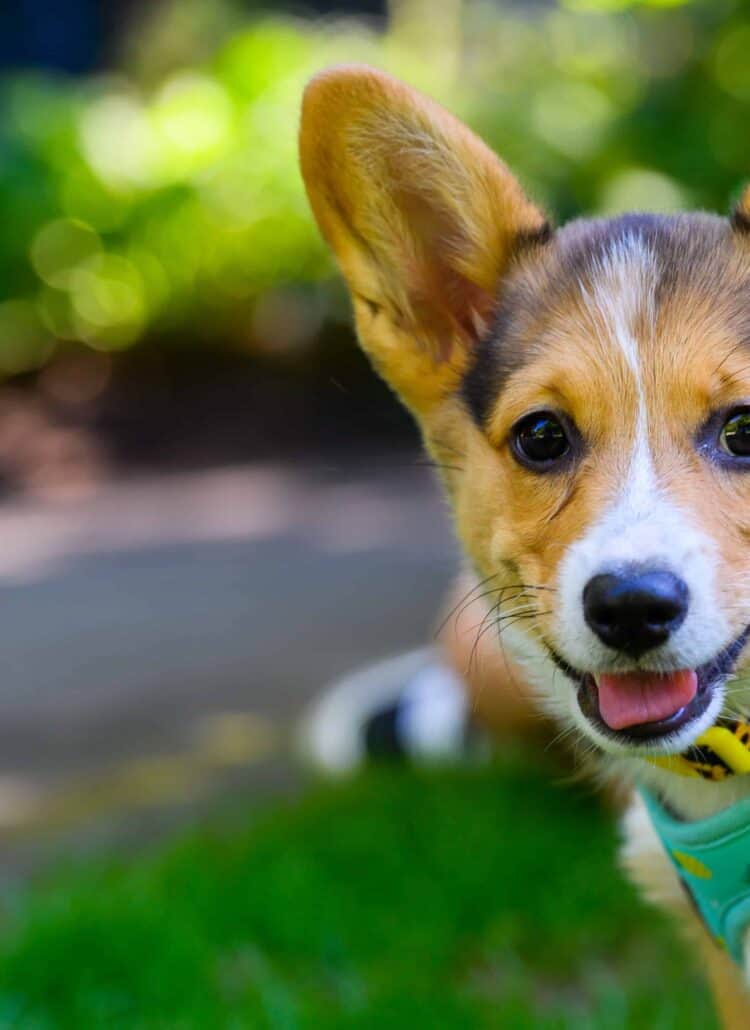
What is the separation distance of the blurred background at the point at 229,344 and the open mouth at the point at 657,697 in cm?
345

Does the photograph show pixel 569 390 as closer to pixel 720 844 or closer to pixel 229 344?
pixel 720 844

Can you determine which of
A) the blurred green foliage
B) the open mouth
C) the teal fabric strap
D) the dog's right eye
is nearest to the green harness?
the teal fabric strap

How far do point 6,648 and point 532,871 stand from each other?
3.55 metres

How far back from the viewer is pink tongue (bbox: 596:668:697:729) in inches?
102

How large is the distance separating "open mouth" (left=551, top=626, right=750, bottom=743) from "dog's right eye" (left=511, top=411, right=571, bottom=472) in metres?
0.47

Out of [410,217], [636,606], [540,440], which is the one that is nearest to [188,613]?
[410,217]

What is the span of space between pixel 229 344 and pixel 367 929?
725 cm

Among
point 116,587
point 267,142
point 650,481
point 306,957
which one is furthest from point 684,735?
point 267,142

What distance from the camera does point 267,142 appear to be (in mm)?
10062

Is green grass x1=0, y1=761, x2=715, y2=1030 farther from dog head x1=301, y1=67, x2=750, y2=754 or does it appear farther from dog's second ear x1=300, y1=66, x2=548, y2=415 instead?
dog's second ear x1=300, y1=66, x2=548, y2=415

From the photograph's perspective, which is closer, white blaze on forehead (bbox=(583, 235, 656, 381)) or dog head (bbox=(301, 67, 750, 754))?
dog head (bbox=(301, 67, 750, 754))

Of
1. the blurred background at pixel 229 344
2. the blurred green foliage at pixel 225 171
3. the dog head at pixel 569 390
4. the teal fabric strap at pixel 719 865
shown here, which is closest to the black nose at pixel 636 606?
the dog head at pixel 569 390

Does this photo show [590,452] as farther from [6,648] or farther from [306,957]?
[6,648]

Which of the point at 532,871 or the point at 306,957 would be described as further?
the point at 532,871
